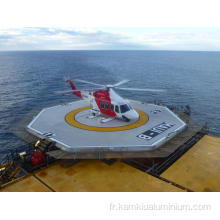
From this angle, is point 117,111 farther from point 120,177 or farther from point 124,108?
point 120,177

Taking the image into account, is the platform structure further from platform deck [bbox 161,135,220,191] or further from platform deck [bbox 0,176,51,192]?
platform deck [bbox 0,176,51,192]

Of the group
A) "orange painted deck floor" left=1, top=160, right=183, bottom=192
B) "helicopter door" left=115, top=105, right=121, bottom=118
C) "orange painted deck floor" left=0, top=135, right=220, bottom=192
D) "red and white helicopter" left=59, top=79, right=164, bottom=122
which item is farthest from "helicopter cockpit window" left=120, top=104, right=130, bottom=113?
"orange painted deck floor" left=1, top=160, right=183, bottom=192

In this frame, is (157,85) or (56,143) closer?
(56,143)

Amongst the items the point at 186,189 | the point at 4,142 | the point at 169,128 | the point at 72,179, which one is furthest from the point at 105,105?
the point at 4,142

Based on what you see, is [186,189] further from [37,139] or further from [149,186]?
[37,139]

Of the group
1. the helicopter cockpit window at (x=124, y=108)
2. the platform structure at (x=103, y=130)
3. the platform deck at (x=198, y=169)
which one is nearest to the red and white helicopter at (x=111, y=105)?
the helicopter cockpit window at (x=124, y=108)
